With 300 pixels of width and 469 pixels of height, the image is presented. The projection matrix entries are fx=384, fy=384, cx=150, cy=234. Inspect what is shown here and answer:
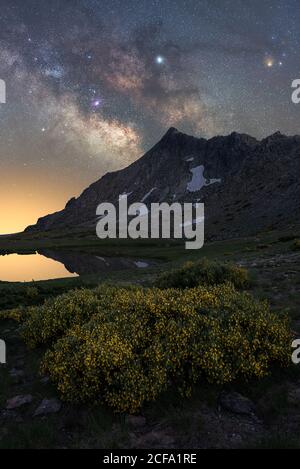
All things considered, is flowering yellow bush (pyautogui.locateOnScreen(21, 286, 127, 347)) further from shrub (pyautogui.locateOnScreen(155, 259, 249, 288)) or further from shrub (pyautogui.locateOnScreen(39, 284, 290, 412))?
shrub (pyautogui.locateOnScreen(155, 259, 249, 288))

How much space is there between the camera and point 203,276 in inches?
746

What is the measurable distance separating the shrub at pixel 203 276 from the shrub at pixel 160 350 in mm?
6868

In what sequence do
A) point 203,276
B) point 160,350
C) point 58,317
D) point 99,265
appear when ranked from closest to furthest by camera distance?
point 160,350, point 58,317, point 203,276, point 99,265

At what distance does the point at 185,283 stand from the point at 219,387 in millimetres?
9948

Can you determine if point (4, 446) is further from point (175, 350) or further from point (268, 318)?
point (268, 318)

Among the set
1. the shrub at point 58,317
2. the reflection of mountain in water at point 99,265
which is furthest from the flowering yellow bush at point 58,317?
the reflection of mountain in water at point 99,265

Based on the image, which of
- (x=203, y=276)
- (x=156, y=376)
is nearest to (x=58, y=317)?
(x=156, y=376)

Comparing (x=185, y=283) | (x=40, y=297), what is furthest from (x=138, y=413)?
(x=40, y=297)

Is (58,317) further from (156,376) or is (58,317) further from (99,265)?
(99,265)

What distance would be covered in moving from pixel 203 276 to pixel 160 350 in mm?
10078

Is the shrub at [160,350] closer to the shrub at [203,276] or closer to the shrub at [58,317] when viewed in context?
the shrub at [58,317]

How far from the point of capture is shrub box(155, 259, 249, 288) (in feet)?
60.3

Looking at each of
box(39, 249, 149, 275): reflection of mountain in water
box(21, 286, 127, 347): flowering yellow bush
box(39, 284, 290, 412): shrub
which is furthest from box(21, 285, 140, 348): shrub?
box(39, 249, 149, 275): reflection of mountain in water

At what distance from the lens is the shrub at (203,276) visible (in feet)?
60.3
